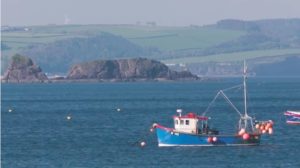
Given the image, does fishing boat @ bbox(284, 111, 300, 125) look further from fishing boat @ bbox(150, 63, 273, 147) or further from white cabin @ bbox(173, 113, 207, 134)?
white cabin @ bbox(173, 113, 207, 134)

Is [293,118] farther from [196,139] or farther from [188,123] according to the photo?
[196,139]

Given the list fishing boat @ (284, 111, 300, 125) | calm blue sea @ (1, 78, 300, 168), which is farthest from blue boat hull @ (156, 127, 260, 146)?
fishing boat @ (284, 111, 300, 125)

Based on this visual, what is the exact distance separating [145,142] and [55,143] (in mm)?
6317

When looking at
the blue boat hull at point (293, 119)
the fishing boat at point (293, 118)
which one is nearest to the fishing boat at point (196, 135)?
the blue boat hull at point (293, 119)

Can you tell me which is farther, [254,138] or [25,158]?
[254,138]

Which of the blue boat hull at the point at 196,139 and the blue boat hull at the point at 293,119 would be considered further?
the blue boat hull at the point at 293,119

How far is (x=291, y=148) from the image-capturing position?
75.1m

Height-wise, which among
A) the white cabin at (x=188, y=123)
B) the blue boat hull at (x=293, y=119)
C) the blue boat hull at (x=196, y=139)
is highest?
the white cabin at (x=188, y=123)

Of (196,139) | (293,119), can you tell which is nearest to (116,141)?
(196,139)

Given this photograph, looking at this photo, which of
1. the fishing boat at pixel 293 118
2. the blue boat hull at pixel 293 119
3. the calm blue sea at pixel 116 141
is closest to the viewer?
the calm blue sea at pixel 116 141

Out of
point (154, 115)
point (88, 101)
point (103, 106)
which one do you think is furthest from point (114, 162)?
point (88, 101)

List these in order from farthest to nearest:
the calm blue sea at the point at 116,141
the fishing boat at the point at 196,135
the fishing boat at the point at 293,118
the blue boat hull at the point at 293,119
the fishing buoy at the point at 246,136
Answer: the fishing boat at the point at 293,118
the blue boat hull at the point at 293,119
the fishing buoy at the point at 246,136
the fishing boat at the point at 196,135
the calm blue sea at the point at 116,141

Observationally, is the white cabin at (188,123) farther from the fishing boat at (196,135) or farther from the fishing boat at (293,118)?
the fishing boat at (293,118)

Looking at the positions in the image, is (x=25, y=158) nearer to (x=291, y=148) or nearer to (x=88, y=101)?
(x=291, y=148)
